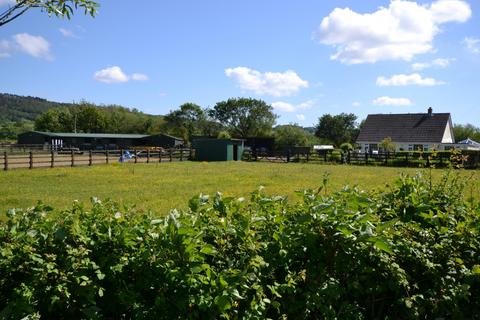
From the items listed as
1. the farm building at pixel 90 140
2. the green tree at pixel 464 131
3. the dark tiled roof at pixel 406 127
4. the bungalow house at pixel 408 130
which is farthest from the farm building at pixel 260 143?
the green tree at pixel 464 131

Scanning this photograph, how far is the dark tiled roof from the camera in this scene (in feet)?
163

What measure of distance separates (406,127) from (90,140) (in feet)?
152

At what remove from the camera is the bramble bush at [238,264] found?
181cm

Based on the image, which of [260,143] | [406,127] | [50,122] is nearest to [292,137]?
[260,143]

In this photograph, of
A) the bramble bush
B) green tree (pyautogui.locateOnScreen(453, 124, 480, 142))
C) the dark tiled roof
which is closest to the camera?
the bramble bush

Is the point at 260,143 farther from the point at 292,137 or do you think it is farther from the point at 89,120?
the point at 89,120

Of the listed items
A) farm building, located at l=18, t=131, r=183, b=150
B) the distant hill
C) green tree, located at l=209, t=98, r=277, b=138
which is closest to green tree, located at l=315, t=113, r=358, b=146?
green tree, located at l=209, t=98, r=277, b=138

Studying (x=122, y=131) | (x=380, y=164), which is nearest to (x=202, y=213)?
(x=380, y=164)

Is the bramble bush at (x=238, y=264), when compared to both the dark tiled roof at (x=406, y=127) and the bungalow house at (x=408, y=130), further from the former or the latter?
→ the dark tiled roof at (x=406, y=127)

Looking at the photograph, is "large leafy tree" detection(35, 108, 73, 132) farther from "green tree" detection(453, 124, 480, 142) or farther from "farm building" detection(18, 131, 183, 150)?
"green tree" detection(453, 124, 480, 142)

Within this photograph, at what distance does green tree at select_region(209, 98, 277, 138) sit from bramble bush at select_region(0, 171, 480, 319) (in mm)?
78748

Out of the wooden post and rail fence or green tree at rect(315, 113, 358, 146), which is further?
green tree at rect(315, 113, 358, 146)

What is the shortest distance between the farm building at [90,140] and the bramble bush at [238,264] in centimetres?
5219

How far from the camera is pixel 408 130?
51.8m
